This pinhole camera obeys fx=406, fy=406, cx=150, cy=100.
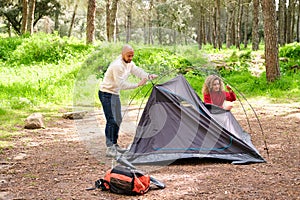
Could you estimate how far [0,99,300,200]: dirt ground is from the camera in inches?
188

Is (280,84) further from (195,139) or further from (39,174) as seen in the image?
(39,174)

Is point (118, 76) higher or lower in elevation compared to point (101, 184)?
higher

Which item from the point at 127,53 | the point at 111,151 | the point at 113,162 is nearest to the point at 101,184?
the point at 113,162

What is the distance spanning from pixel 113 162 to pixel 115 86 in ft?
3.98

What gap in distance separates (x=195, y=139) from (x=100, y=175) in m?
1.66

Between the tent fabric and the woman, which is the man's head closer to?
the tent fabric

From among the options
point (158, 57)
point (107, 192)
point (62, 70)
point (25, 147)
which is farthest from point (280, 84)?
point (107, 192)

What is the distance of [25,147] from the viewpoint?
7504 millimetres

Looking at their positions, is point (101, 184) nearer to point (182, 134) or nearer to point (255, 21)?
point (182, 134)

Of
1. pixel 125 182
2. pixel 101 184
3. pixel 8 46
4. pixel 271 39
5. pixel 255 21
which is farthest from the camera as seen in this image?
pixel 255 21

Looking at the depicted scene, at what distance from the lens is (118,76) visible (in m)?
6.38

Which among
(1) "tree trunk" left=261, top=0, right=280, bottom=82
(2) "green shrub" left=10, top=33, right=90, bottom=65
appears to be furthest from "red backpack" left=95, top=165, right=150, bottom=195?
(2) "green shrub" left=10, top=33, right=90, bottom=65

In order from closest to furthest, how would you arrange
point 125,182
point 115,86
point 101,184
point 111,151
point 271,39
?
point 125,182 < point 101,184 < point 115,86 < point 111,151 < point 271,39

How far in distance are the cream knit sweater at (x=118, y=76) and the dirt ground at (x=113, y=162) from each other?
1169 millimetres
